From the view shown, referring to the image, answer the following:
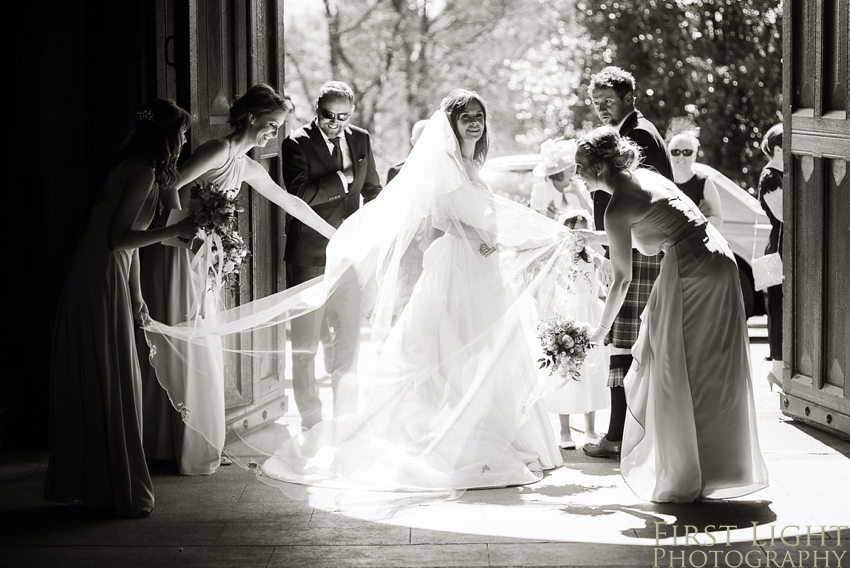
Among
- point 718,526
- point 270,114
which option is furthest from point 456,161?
point 718,526

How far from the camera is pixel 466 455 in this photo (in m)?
5.85

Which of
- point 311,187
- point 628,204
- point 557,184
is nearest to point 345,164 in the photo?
point 311,187

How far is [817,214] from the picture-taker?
23.2ft

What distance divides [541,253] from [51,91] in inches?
125

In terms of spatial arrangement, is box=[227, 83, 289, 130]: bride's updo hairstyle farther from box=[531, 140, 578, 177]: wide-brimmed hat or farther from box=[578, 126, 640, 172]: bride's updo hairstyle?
box=[531, 140, 578, 177]: wide-brimmed hat

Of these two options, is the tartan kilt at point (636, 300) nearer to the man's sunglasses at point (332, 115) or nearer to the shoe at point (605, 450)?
the shoe at point (605, 450)

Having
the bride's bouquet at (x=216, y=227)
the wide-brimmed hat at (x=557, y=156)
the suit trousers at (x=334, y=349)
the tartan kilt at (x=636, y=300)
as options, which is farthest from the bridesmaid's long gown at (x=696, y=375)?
the wide-brimmed hat at (x=557, y=156)

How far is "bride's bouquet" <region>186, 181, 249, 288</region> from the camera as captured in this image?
18.6 ft

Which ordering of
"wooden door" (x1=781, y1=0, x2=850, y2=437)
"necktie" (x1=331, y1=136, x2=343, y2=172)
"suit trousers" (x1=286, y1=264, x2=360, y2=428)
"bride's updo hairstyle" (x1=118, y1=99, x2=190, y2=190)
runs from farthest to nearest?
"necktie" (x1=331, y1=136, x2=343, y2=172) → "wooden door" (x1=781, y1=0, x2=850, y2=437) → "suit trousers" (x1=286, y1=264, x2=360, y2=428) → "bride's updo hairstyle" (x1=118, y1=99, x2=190, y2=190)

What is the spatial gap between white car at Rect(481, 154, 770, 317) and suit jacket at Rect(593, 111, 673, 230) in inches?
190

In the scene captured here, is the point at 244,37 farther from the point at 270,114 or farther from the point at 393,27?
the point at 393,27

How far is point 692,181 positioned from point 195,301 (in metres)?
4.14

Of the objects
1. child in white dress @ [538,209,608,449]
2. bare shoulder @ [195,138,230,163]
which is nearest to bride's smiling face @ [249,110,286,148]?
bare shoulder @ [195,138,230,163]

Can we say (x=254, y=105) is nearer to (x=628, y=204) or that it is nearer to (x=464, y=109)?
(x=464, y=109)
